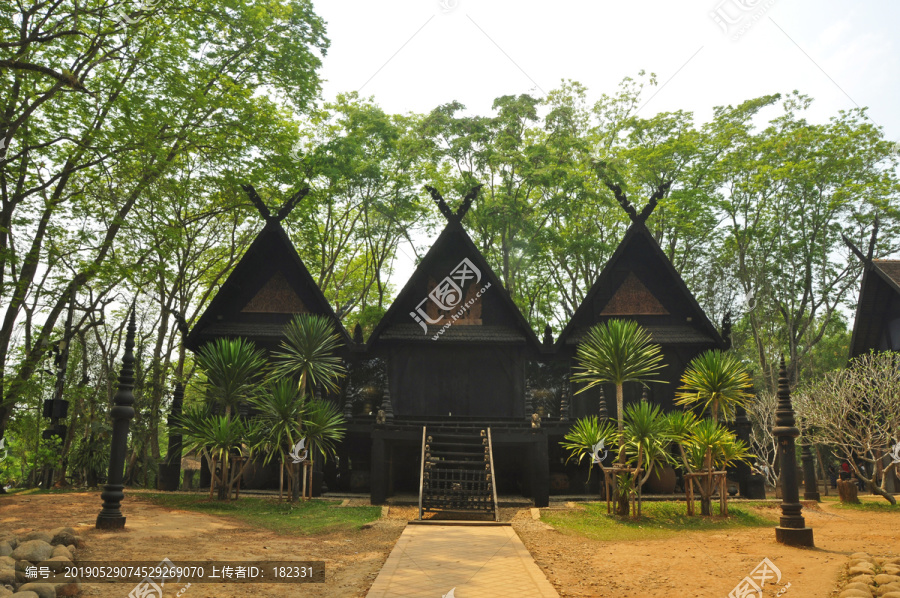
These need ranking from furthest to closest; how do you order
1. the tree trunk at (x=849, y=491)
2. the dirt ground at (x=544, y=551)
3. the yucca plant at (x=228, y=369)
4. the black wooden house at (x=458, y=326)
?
1. the black wooden house at (x=458, y=326)
2. the tree trunk at (x=849, y=491)
3. the yucca plant at (x=228, y=369)
4. the dirt ground at (x=544, y=551)

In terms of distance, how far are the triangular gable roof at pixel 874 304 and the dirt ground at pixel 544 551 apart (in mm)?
13182

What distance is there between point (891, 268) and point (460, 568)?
73.5 ft

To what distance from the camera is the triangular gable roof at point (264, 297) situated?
59.0 ft

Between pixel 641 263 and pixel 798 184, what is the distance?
12181 millimetres

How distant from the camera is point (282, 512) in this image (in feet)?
40.4

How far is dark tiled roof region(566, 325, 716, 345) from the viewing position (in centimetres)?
1780

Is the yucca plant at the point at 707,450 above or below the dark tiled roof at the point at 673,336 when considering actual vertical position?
below

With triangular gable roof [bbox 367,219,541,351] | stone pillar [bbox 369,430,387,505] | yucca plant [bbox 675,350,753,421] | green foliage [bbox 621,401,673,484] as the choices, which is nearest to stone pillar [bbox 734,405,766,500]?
yucca plant [bbox 675,350,753,421]

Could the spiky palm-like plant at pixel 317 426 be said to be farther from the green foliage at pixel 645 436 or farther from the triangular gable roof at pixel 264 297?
the green foliage at pixel 645 436

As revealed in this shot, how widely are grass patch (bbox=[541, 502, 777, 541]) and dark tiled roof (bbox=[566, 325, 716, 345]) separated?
573 centimetres

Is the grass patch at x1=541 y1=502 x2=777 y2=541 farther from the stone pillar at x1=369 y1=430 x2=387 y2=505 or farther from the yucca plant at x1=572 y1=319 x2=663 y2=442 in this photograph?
the stone pillar at x1=369 y1=430 x2=387 y2=505

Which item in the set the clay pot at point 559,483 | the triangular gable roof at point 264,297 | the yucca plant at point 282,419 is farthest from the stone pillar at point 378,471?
the clay pot at point 559,483

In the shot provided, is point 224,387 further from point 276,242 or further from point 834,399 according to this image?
point 834,399

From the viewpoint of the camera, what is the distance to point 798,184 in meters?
26.2
